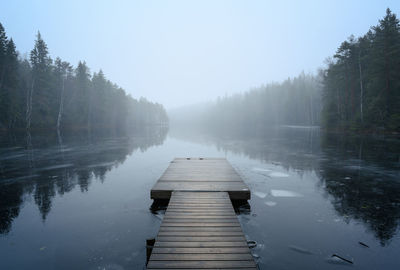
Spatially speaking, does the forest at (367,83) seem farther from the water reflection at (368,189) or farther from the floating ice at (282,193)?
the floating ice at (282,193)

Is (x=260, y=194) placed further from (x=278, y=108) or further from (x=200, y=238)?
(x=278, y=108)

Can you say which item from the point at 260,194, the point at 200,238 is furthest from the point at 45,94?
the point at 200,238

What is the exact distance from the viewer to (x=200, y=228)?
512cm

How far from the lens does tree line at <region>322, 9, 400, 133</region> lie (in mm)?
31844

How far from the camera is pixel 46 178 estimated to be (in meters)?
11.6

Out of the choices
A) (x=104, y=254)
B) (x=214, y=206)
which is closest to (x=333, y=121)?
(x=214, y=206)

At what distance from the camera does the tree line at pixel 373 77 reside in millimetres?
31844

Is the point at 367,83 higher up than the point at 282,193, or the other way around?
the point at 367,83

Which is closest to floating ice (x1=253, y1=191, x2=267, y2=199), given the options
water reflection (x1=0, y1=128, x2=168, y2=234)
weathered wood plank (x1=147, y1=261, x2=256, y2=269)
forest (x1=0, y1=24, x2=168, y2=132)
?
weathered wood plank (x1=147, y1=261, x2=256, y2=269)

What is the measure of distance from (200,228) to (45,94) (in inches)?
2154

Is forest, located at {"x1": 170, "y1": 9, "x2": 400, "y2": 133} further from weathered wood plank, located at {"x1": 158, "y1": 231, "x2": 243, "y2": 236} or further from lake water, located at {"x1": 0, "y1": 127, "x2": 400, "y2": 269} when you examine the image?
weathered wood plank, located at {"x1": 158, "y1": 231, "x2": 243, "y2": 236}

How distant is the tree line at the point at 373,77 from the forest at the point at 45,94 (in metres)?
55.2

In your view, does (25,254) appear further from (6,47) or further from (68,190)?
(6,47)

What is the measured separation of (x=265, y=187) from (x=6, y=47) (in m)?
55.4
